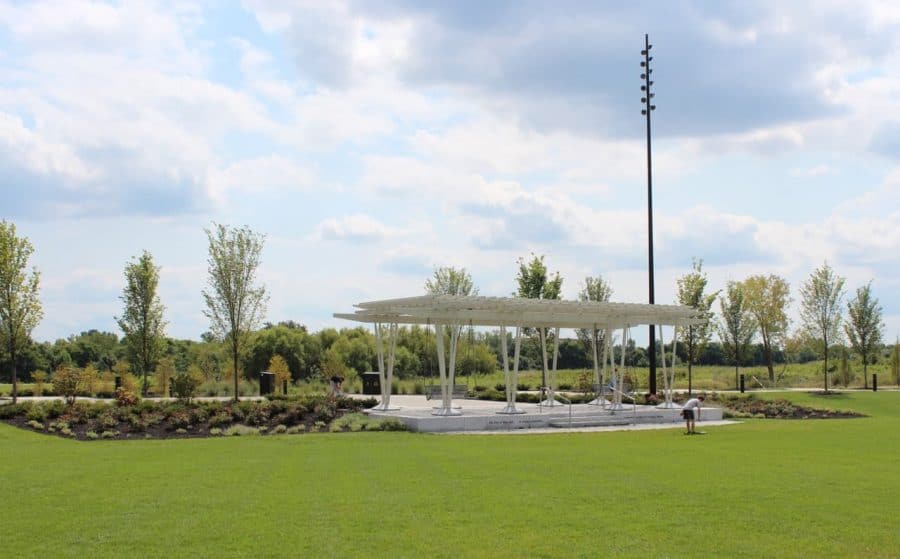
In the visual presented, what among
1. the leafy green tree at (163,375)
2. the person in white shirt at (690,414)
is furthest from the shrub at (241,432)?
the leafy green tree at (163,375)

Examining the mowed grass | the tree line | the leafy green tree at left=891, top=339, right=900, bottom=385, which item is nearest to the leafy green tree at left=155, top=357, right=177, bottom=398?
the tree line

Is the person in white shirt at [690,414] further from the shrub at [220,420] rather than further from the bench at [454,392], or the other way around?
the shrub at [220,420]

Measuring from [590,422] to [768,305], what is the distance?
29490 mm

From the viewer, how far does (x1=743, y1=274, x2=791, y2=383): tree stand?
48.5m

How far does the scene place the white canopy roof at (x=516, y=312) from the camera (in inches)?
848

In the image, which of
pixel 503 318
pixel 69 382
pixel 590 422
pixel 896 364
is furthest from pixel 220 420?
pixel 896 364

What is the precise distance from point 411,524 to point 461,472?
12.2 feet

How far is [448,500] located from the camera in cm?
1012

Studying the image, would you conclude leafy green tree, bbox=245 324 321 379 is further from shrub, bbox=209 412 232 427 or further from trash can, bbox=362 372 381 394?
shrub, bbox=209 412 232 427

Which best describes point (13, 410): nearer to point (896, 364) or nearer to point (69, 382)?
point (69, 382)

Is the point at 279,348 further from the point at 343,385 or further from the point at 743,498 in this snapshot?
the point at 743,498

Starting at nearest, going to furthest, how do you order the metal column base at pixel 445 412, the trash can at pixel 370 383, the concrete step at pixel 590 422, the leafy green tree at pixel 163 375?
the metal column base at pixel 445 412
the concrete step at pixel 590 422
the trash can at pixel 370 383
the leafy green tree at pixel 163 375

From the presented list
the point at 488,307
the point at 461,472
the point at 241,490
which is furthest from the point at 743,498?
the point at 488,307

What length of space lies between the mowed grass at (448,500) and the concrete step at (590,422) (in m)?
6.01
